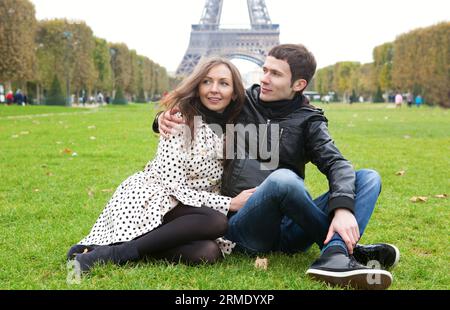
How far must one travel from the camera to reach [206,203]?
324cm

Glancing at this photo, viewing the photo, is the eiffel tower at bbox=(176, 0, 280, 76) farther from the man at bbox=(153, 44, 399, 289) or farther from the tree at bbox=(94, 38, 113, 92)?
the man at bbox=(153, 44, 399, 289)

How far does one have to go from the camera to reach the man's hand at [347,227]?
9.38ft

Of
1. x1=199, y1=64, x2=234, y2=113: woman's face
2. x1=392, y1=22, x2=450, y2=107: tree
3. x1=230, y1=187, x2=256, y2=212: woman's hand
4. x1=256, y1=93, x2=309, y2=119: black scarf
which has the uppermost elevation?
x1=392, y1=22, x2=450, y2=107: tree

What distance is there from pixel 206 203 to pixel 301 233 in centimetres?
60

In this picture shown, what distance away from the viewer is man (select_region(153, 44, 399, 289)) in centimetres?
294

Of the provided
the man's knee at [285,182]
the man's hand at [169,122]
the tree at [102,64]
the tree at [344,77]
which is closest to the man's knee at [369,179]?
the man's knee at [285,182]

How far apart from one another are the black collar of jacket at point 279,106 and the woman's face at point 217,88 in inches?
6.7

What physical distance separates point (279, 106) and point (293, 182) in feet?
2.01

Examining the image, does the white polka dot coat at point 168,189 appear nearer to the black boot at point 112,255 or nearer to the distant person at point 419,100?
the black boot at point 112,255

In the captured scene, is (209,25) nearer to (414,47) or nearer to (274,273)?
(414,47)

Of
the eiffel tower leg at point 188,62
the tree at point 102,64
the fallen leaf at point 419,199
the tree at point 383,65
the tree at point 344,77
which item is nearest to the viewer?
the fallen leaf at point 419,199

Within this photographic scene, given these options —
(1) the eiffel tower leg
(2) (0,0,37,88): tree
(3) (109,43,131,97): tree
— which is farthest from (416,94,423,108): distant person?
(3) (109,43,131,97): tree

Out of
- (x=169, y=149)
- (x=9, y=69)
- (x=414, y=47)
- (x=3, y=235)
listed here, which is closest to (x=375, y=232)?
(x=169, y=149)
